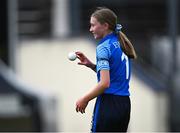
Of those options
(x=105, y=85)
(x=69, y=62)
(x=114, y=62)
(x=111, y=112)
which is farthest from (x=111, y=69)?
(x=69, y=62)

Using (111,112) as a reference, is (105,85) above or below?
above

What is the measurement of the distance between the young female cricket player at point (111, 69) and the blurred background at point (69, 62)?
40.7 ft

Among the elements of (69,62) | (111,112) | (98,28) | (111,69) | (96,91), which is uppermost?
(98,28)

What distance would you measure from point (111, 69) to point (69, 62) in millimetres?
13379

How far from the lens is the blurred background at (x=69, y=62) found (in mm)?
22734

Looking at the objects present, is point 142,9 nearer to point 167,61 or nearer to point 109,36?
point 167,61

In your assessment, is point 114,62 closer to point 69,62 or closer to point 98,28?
point 98,28

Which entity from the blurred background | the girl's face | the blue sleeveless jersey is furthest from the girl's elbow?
the blurred background

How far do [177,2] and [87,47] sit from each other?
2065 mm

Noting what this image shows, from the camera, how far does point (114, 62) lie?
9.78 m

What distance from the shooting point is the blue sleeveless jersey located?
32.0ft

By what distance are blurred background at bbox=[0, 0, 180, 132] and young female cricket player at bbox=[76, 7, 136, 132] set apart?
1242cm

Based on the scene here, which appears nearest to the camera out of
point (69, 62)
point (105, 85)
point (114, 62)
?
point (105, 85)

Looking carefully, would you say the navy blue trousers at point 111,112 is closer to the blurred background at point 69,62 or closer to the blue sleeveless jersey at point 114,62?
the blue sleeveless jersey at point 114,62
